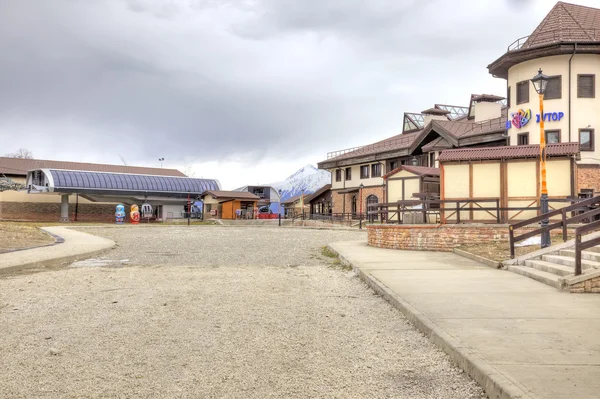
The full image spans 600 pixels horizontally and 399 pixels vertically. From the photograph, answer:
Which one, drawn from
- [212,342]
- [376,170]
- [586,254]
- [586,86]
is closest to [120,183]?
[376,170]

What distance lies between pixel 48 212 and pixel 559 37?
2091 inches

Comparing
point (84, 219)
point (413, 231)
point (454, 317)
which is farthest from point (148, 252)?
point (84, 219)

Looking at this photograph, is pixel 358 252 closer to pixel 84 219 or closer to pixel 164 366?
pixel 164 366

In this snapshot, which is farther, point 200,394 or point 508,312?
point 508,312

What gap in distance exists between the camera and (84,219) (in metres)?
60.5

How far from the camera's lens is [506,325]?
6141 millimetres

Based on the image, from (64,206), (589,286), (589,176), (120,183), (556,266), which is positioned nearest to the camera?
(589,286)

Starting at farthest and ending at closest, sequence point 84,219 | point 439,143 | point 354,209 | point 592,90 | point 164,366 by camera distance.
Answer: point 84,219 < point 354,209 < point 439,143 < point 592,90 < point 164,366

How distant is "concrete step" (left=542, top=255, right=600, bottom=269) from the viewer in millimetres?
9657

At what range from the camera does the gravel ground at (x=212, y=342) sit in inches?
168

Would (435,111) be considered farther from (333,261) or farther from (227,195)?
(333,261)

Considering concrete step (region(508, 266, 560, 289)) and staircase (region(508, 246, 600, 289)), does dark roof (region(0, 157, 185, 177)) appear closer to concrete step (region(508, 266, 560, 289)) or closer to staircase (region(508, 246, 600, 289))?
concrete step (region(508, 266, 560, 289))

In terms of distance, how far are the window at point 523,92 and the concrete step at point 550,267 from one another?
2102cm

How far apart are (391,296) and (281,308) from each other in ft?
6.08
